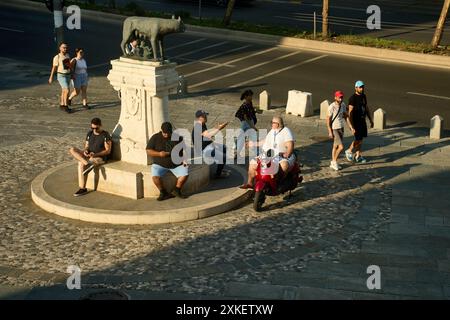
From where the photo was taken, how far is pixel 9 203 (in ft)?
46.7

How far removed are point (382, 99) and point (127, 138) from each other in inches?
402

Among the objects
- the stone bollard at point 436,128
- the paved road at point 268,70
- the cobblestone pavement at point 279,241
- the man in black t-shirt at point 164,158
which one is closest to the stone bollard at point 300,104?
the paved road at point 268,70

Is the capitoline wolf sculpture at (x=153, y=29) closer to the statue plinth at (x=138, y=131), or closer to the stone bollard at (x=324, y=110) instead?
the statue plinth at (x=138, y=131)

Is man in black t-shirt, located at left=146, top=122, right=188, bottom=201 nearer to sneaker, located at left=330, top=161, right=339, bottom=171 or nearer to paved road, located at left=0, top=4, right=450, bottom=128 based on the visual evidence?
sneaker, located at left=330, top=161, right=339, bottom=171

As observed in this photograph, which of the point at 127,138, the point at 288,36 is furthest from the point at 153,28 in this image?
the point at 288,36

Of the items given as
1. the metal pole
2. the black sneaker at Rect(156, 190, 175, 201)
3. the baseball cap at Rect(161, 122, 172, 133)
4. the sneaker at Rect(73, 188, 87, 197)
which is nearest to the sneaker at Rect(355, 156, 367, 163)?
the black sneaker at Rect(156, 190, 175, 201)

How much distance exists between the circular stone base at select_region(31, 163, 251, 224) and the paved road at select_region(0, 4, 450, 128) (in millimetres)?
7733

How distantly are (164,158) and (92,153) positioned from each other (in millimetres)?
1561

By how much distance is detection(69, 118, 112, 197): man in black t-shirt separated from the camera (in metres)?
14.4

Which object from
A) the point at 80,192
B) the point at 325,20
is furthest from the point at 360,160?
the point at 325,20

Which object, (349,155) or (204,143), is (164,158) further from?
(349,155)

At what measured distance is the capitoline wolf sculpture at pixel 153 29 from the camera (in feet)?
46.9

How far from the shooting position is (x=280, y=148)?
14.3m
